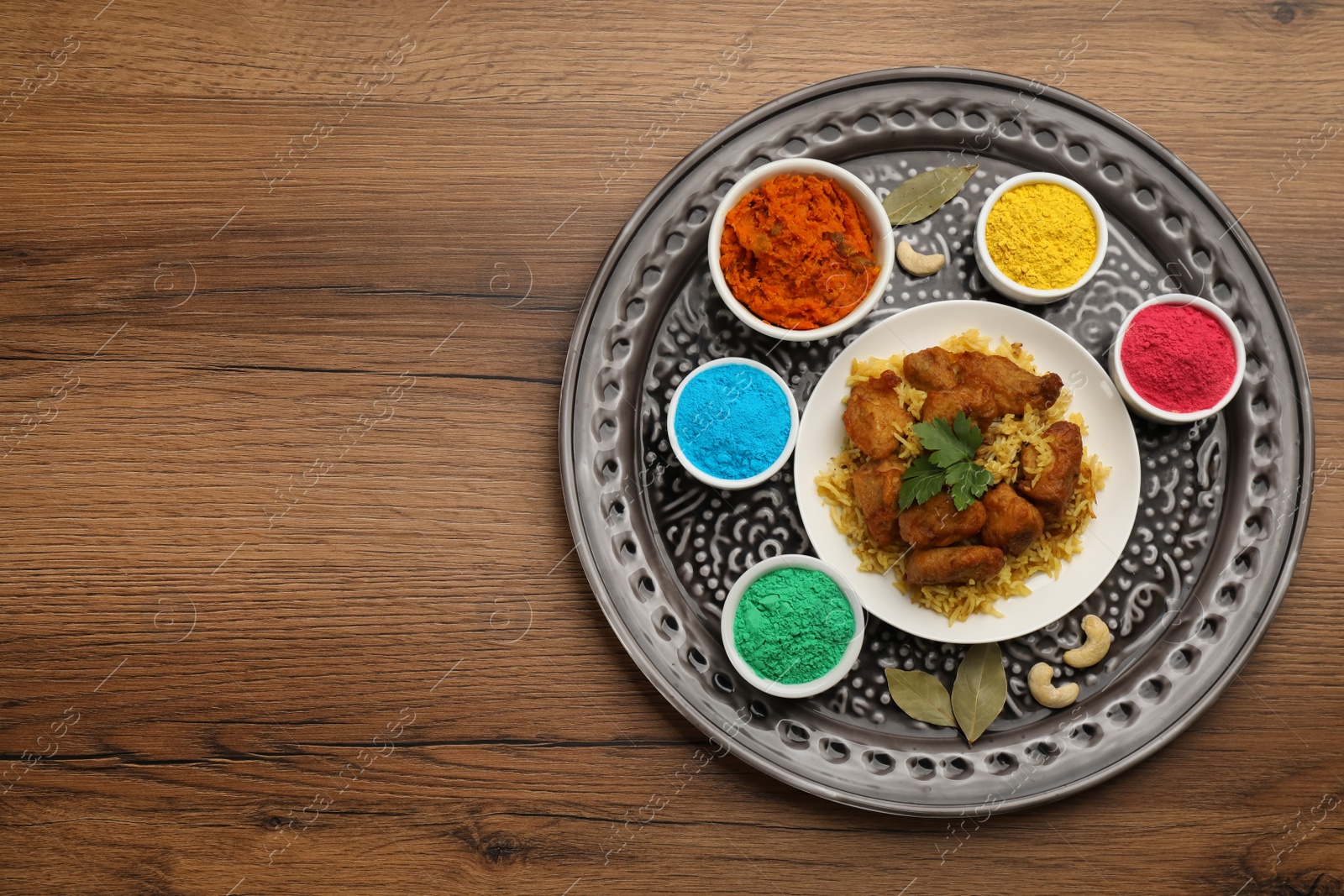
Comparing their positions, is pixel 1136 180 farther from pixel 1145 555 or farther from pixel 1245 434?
pixel 1145 555

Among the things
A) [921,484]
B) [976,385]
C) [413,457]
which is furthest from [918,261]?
[413,457]

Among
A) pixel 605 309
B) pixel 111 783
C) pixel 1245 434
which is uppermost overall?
pixel 605 309

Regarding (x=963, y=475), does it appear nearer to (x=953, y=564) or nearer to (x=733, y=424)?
(x=953, y=564)

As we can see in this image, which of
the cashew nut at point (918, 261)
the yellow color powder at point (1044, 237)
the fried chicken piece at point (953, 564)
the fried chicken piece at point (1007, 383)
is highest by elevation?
the yellow color powder at point (1044, 237)

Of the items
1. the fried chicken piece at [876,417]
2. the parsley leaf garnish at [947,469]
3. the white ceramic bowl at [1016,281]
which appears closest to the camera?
the parsley leaf garnish at [947,469]

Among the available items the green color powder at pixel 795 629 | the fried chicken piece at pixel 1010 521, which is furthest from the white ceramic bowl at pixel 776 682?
the fried chicken piece at pixel 1010 521

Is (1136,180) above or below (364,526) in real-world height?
above

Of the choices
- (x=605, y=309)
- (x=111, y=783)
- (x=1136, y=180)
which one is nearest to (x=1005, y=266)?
(x=1136, y=180)

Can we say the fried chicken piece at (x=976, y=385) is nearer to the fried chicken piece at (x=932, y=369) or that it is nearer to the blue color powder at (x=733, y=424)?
→ the fried chicken piece at (x=932, y=369)
